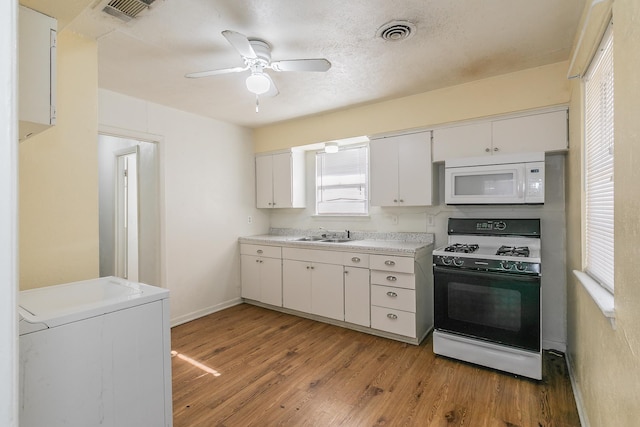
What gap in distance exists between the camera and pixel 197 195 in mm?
3752

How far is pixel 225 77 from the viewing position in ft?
8.88

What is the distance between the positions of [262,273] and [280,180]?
4.02 feet

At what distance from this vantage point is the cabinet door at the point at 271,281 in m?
3.84

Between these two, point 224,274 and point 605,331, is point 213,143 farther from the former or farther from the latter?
point 605,331

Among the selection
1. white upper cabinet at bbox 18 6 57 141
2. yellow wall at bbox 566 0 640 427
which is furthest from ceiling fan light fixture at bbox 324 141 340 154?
white upper cabinet at bbox 18 6 57 141

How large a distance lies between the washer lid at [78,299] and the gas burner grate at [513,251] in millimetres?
2448

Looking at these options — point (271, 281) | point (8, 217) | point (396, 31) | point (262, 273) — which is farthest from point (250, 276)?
point (8, 217)

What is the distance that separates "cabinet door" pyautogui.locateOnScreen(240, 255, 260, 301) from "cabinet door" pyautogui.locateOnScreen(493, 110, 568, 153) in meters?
2.96

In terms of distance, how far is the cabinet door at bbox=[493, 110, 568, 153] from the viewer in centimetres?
249

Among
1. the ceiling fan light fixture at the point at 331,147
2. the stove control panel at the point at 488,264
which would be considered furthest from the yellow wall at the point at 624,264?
the ceiling fan light fixture at the point at 331,147

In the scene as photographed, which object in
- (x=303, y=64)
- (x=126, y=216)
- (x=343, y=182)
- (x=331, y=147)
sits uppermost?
(x=303, y=64)

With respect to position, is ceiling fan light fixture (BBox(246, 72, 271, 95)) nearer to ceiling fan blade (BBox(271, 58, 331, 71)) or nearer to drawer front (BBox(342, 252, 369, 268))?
ceiling fan blade (BBox(271, 58, 331, 71))

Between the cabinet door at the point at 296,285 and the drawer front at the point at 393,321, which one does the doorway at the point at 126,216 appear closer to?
the cabinet door at the point at 296,285

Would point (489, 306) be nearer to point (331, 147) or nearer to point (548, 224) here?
point (548, 224)
